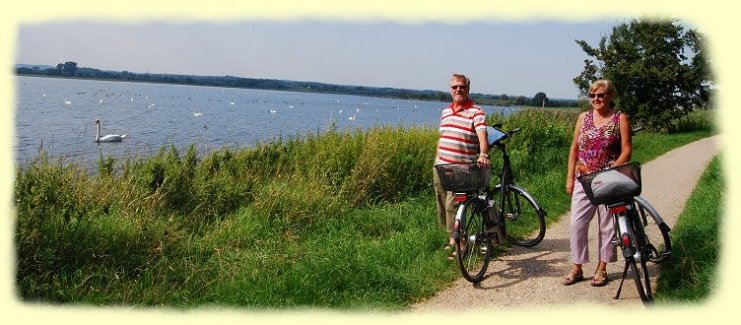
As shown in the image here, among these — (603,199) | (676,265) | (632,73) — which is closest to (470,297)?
(603,199)

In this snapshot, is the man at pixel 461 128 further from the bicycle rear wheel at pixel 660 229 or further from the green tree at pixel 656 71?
the green tree at pixel 656 71

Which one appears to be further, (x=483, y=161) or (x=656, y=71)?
(x=656, y=71)

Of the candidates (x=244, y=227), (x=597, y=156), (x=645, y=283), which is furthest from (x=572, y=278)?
(x=244, y=227)

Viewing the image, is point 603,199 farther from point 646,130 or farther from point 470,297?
point 646,130

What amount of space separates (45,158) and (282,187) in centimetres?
294

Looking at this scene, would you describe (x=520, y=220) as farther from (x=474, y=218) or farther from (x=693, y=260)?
(x=693, y=260)

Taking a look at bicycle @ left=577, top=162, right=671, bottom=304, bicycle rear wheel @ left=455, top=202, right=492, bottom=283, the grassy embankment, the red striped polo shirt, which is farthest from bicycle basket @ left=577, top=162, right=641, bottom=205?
the grassy embankment

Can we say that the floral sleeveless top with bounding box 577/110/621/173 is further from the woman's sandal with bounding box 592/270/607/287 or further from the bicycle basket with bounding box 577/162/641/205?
the woman's sandal with bounding box 592/270/607/287

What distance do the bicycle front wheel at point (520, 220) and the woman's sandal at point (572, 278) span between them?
51.0 inches

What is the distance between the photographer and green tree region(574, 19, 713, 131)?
2803 centimetres

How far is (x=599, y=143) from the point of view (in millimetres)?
5066

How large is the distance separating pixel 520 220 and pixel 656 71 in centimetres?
2330

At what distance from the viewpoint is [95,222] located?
6.29m

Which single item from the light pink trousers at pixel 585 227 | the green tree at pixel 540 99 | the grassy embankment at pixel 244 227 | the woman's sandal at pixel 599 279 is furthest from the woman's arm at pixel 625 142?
the green tree at pixel 540 99
